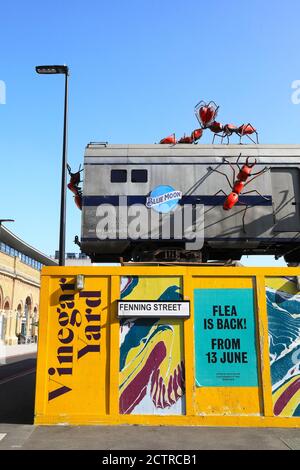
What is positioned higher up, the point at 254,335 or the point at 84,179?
the point at 84,179

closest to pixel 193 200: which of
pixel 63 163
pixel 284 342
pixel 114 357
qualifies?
pixel 63 163

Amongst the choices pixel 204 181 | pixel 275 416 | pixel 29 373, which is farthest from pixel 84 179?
pixel 29 373

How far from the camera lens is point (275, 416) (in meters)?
8.43

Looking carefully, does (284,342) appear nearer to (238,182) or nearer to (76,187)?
(238,182)

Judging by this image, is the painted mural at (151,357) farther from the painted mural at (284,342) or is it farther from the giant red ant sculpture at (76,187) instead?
the giant red ant sculpture at (76,187)

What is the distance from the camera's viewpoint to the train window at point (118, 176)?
1191 centimetres

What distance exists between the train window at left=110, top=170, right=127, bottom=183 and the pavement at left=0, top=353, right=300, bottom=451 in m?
6.40

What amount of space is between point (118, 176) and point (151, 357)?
5.36 metres

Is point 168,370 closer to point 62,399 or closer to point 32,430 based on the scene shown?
point 62,399

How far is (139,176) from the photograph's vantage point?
11945 mm

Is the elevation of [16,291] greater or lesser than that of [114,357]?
greater

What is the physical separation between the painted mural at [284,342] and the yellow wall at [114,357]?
0.34 feet

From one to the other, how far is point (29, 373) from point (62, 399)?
12.3 meters
